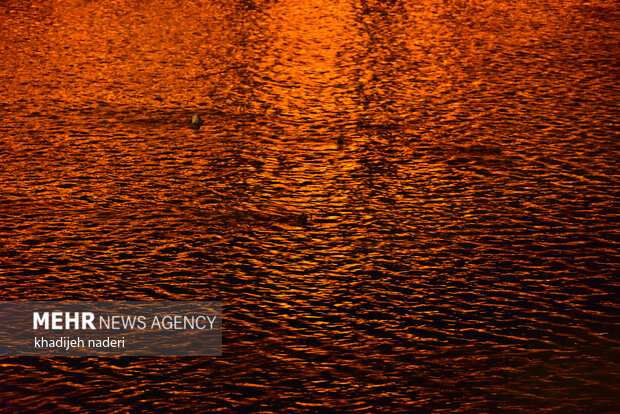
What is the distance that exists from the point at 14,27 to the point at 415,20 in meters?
5.72

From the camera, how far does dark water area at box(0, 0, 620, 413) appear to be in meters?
5.12

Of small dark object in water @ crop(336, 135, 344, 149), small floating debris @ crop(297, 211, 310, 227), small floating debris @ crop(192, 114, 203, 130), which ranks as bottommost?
small floating debris @ crop(297, 211, 310, 227)

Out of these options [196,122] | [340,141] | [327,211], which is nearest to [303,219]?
[327,211]

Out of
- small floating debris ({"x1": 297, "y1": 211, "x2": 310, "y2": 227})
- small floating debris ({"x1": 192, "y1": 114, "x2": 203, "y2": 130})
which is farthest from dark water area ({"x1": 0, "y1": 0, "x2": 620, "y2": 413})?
small floating debris ({"x1": 192, "y1": 114, "x2": 203, "y2": 130})

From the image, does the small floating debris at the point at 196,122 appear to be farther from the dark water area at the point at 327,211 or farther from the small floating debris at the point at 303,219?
the small floating debris at the point at 303,219

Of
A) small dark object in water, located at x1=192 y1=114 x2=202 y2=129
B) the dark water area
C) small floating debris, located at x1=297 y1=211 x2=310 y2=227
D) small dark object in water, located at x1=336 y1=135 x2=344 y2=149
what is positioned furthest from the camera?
small dark object in water, located at x1=192 y1=114 x2=202 y2=129

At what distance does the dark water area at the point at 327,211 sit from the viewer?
5125 mm

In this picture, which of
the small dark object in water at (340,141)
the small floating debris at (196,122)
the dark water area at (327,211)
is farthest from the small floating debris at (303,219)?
the small floating debris at (196,122)

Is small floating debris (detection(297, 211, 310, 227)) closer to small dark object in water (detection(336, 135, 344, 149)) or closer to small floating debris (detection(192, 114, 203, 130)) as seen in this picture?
small dark object in water (detection(336, 135, 344, 149))

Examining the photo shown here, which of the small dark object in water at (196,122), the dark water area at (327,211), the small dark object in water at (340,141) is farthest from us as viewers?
the small dark object in water at (196,122)

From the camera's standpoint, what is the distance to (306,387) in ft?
16.4

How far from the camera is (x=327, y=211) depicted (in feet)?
24.4

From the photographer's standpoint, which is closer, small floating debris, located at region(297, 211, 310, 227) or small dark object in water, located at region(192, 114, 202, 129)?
small floating debris, located at region(297, 211, 310, 227)

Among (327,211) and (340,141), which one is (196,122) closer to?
(340,141)
